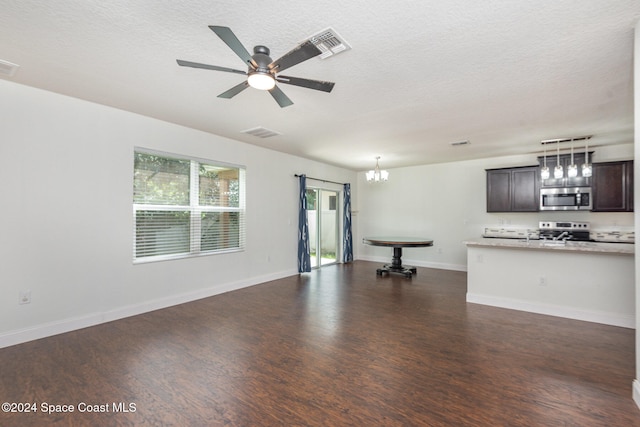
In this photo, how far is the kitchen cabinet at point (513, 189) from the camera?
586 cm

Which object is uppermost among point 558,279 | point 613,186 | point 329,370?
point 613,186

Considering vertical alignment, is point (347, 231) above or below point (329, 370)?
above

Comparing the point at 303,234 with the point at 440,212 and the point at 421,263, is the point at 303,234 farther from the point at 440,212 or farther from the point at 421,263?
the point at 440,212

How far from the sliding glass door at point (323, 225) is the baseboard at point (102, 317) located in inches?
93.2

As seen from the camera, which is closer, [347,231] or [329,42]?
[329,42]

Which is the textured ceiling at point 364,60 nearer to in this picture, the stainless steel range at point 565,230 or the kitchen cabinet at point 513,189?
the kitchen cabinet at point 513,189

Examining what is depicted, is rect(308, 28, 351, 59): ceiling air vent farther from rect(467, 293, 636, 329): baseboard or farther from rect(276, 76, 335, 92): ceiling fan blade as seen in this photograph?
rect(467, 293, 636, 329): baseboard

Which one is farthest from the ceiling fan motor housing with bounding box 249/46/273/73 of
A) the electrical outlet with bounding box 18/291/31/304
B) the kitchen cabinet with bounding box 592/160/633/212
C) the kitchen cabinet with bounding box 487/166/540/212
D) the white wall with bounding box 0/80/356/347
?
the kitchen cabinet with bounding box 592/160/633/212

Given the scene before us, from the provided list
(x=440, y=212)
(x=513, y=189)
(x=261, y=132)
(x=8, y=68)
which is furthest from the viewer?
(x=440, y=212)

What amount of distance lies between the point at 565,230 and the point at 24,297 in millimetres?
8214

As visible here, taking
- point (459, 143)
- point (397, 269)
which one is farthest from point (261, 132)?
point (397, 269)

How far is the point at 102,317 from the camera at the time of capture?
3.52 meters

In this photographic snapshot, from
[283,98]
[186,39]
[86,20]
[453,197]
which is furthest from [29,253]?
[453,197]

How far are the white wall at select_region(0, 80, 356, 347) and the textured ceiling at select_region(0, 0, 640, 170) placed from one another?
294 mm
